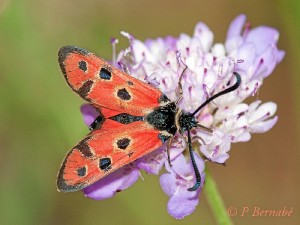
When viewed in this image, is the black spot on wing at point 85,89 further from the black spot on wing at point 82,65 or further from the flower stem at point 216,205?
the flower stem at point 216,205

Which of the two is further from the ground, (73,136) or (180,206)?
(73,136)

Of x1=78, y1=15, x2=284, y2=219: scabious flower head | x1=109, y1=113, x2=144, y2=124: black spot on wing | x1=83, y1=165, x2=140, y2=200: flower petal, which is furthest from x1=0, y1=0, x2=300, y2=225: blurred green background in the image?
x1=109, y1=113, x2=144, y2=124: black spot on wing

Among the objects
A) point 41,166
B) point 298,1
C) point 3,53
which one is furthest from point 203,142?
point 3,53

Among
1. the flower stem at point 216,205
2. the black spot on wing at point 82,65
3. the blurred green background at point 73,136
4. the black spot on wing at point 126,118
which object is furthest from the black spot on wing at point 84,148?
the blurred green background at point 73,136

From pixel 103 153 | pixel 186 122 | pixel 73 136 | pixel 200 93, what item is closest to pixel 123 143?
pixel 103 153

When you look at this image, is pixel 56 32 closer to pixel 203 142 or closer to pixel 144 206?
pixel 144 206

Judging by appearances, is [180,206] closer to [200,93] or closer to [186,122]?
[186,122]
